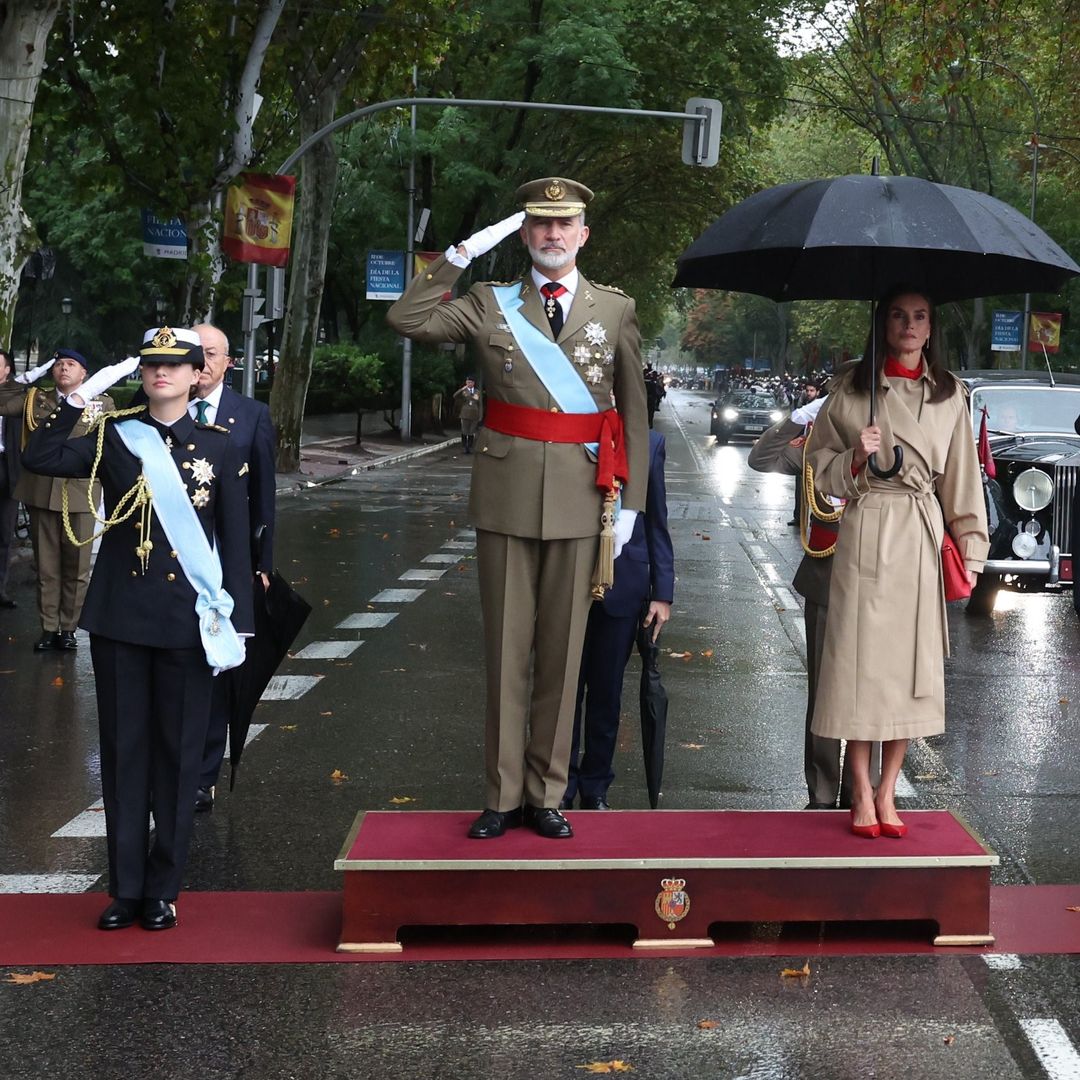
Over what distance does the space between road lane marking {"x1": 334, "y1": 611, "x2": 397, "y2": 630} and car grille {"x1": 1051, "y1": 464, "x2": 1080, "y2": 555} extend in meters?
4.96

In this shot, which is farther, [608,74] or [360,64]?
[608,74]

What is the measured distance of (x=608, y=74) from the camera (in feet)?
121

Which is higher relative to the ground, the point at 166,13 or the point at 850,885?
the point at 166,13

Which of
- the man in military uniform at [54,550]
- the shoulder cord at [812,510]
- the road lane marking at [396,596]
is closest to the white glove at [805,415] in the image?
the shoulder cord at [812,510]

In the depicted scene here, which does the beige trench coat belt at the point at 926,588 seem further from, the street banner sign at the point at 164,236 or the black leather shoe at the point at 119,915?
the street banner sign at the point at 164,236

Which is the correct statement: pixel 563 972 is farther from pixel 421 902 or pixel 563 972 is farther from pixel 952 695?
pixel 952 695

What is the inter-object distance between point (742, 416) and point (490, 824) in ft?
159

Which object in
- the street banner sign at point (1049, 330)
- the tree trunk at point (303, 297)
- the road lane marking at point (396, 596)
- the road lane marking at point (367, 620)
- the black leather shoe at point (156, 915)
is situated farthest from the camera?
→ the street banner sign at point (1049, 330)

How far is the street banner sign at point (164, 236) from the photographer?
22766 millimetres

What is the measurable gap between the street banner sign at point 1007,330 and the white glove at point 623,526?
4152cm

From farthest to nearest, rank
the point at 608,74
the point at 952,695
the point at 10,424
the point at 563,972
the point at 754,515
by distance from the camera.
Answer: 1. the point at 608,74
2. the point at 754,515
3. the point at 10,424
4. the point at 952,695
5. the point at 563,972

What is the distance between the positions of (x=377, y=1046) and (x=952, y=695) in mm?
6683

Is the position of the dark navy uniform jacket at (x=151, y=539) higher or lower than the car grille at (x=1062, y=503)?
higher

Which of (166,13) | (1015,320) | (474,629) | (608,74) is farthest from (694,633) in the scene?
(1015,320)
